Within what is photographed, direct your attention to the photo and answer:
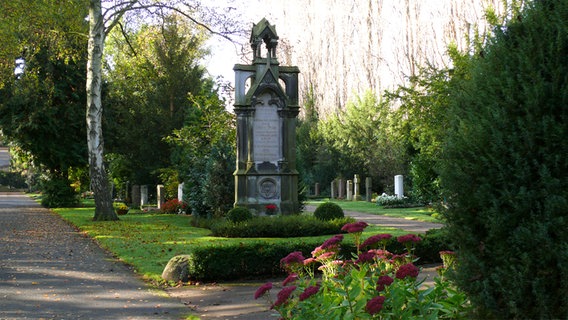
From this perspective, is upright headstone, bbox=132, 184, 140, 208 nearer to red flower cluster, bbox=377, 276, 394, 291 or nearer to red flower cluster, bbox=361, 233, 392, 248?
red flower cluster, bbox=361, 233, 392, 248

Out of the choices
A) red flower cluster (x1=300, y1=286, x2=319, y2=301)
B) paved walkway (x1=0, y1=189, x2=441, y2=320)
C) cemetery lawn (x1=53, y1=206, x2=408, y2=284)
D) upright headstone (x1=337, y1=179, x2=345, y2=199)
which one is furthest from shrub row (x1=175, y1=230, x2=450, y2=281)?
upright headstone (x1=337, y1=179, x2=345, y2=199)

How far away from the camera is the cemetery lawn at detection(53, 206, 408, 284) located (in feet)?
39.1

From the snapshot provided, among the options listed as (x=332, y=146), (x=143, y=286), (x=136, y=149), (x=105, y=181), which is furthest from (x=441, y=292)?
(x=332, y=146)

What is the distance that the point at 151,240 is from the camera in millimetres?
16172

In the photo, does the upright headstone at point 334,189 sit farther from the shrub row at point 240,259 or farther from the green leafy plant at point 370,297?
the green leafy plant at point 370,297

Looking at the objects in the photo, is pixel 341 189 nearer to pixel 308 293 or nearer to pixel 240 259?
pixel 240 259

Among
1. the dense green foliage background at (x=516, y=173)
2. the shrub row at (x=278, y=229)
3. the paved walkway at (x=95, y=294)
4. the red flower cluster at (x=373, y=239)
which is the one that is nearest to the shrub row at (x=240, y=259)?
the paved walkway at (x=95, y=294)

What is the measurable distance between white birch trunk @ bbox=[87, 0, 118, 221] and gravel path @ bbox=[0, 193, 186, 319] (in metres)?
8.05

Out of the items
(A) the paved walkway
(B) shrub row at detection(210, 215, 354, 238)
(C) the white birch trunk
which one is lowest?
(A) the paved walkway

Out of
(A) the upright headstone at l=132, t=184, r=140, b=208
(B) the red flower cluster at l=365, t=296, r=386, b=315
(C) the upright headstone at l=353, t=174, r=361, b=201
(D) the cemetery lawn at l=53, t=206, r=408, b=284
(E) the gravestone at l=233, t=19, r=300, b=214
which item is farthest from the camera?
(C) the upright headstone at l=353, t=174, r=361, b=201

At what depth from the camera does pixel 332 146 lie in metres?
51.7

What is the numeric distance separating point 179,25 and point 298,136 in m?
24.1

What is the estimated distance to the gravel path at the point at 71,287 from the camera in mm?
7590

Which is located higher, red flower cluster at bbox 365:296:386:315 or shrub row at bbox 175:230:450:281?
red flower cluster at bbox 365:296:386:315
